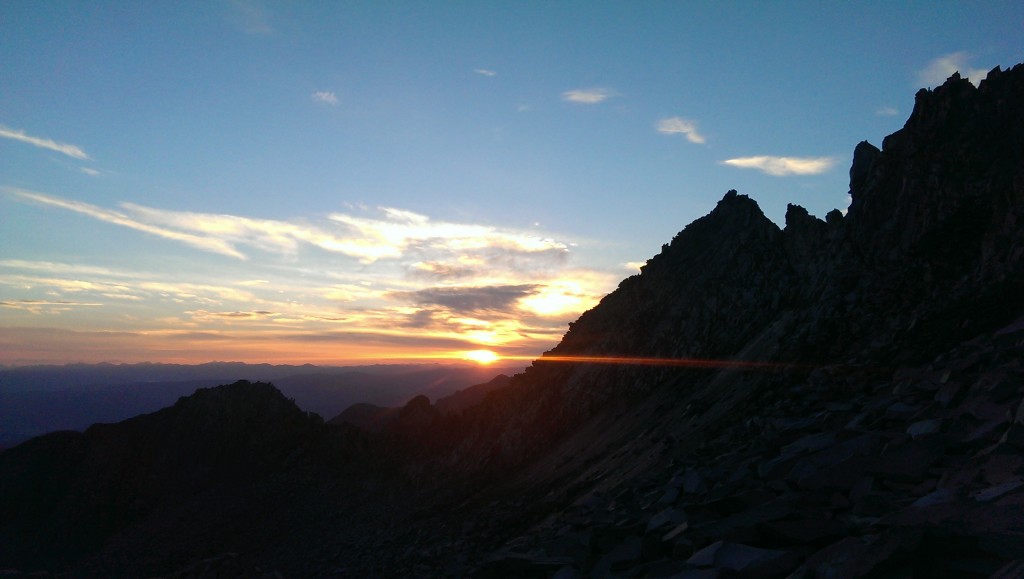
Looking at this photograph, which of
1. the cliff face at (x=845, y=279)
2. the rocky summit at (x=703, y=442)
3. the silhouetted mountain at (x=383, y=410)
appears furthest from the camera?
the silhouetted mountain at (x=383, y=410)

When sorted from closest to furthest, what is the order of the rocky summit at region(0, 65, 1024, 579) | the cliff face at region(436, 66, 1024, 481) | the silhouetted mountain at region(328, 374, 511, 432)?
the rocky summit at region(0, 65, 1024, 579)
the cliff face at region(436, 66, 1024, 481)
the silhouetted mountain at region(328, 374, 511, 432)

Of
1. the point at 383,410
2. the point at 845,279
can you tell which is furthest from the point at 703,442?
the point at 383,410

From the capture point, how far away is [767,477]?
10.4 m

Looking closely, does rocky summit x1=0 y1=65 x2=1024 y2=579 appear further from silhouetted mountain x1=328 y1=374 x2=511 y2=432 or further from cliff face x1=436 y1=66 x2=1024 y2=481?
silhouetted mountain x1=328 y1=374 x2=511 y2=432

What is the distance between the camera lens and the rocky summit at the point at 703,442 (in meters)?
8.22

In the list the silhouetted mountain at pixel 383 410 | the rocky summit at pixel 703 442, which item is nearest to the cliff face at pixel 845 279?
the rocky summit at pixel 703 442

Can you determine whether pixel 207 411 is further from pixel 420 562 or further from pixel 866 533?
pixel 866 533

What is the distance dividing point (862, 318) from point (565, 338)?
18.9 metres

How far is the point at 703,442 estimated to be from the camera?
55.4 feet

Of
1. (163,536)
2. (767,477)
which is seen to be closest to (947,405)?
(767,477)

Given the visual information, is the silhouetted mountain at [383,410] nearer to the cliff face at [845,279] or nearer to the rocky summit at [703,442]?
the rocky summit at [703,442]

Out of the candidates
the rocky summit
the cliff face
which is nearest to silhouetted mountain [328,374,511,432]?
the rocky summit

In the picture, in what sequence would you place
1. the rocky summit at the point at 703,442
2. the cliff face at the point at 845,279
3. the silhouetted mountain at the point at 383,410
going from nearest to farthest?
the rocky summit at the point at 703,442 → the cliff face at the point at 845,279 → the silhouetted mountain at the point at 383,410

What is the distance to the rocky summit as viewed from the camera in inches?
324
